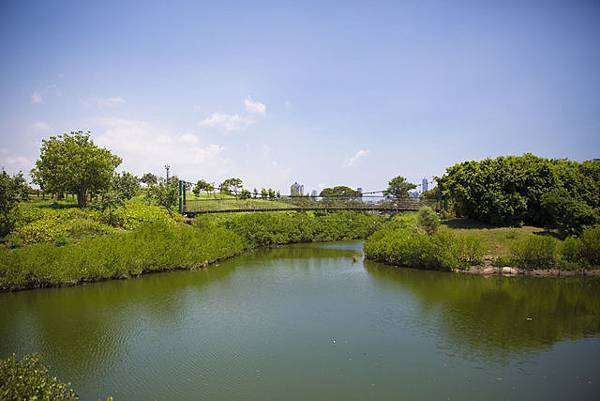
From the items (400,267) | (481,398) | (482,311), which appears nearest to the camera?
(481,398)

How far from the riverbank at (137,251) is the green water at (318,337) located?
881 mm

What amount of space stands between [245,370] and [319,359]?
232cm

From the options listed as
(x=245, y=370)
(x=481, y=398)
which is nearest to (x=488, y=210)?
(x=481, y=398)

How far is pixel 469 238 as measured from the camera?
947 inches

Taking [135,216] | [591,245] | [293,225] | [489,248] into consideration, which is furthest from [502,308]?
[293,225]

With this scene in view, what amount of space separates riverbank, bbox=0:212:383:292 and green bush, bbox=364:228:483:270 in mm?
12577

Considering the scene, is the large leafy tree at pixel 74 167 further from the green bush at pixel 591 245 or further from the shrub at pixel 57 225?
the green bush at pixel 591 245

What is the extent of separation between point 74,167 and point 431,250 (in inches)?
999

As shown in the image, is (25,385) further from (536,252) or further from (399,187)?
(399,187)

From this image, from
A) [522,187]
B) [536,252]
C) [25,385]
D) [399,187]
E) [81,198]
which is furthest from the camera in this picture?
[399,187]

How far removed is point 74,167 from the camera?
28.2 meters

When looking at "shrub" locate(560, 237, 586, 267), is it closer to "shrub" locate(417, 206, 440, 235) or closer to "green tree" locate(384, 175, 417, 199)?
"shrub" locate(417, 206, 440, 235)

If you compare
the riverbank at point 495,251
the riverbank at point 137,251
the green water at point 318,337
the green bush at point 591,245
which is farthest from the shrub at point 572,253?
the riverbank at point 137,251

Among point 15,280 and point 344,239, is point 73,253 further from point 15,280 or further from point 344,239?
point 344,239
